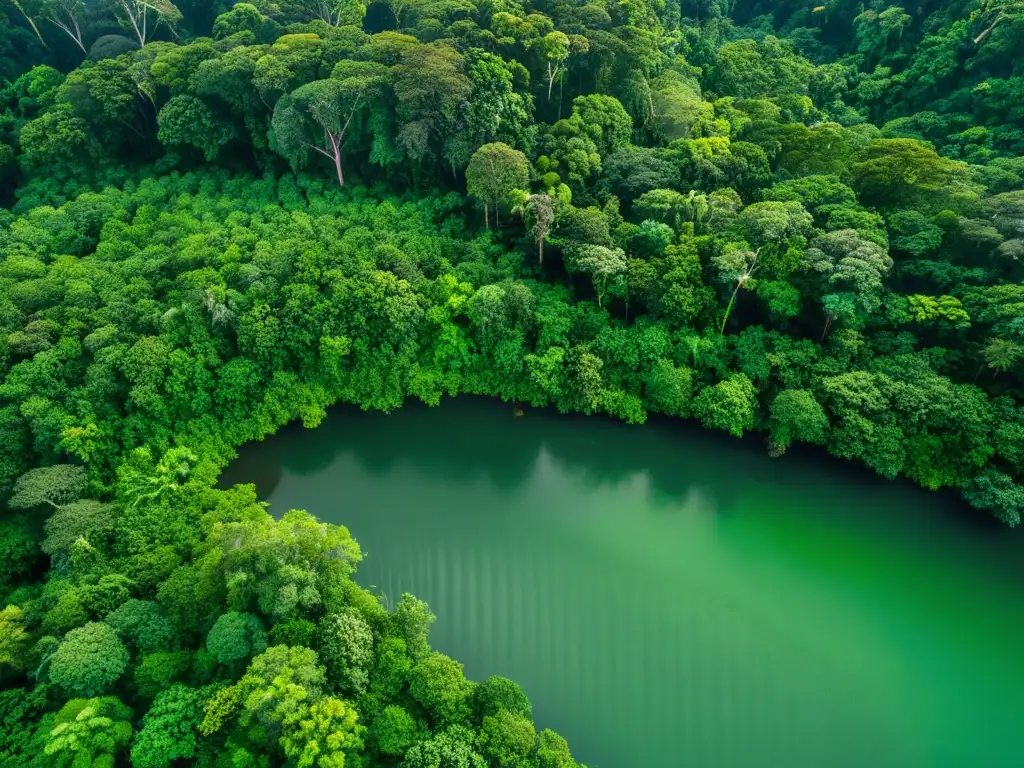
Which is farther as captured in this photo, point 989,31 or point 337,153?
point 989,31

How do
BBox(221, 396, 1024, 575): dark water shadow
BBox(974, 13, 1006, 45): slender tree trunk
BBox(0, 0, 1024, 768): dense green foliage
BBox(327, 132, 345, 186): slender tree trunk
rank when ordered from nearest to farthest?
1. BBox(0, 0, 1024, 768): dense green foliage
2. BBox(221, 396, 1024, 575): dark water shadow
3. BBox(327, 132, 345, 186): slender tree trunk
4. BBox(974, 13, 1006, 45): slender tree trunk

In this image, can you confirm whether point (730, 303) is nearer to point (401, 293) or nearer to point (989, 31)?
point (401, 293)

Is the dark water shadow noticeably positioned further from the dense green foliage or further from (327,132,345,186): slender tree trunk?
(327,132,345,186): slender tree trunk

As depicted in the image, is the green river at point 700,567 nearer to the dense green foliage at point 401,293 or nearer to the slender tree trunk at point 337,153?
the dense green foliage at point 401,293

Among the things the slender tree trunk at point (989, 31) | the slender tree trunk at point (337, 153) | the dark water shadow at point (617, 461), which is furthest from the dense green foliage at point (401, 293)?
the dark water shadow at point (617, 461)

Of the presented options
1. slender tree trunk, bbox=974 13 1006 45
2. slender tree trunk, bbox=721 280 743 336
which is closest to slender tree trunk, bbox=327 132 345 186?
slender tree trunk, bbox=721 280 743 336

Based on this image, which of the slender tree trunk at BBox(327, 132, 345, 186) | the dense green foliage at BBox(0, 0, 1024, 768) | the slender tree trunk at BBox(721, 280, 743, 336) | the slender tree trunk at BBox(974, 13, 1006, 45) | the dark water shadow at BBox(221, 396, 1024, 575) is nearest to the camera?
the dense green foliage at BBox(0, 0, 1024, 768)

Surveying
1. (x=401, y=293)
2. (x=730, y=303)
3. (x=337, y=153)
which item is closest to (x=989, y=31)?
(x=730, y=303)
